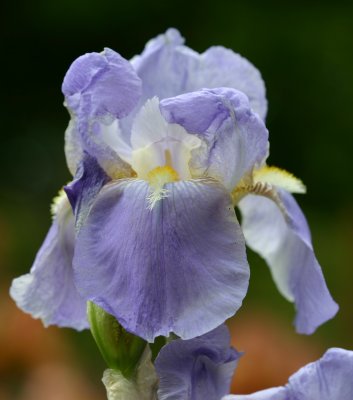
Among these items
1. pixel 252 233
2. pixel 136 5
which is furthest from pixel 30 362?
pixel 136 5

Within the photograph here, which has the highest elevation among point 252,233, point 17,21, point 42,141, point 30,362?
point 252,233

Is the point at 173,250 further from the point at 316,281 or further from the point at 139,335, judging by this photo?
the point at 316,281

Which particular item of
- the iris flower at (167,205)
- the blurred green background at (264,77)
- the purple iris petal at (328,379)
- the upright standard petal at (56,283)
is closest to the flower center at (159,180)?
the iris flower at (167,205)

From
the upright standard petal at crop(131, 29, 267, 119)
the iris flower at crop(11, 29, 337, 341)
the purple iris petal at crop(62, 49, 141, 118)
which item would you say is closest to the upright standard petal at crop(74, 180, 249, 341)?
the iris flower at crop(11, 29, 337, 341)

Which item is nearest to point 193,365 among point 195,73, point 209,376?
point 209,376

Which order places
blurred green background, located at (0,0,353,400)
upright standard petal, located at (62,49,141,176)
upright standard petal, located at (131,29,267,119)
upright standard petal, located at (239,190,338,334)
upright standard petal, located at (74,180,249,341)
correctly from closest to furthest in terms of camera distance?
upright standard petal, located at (74,180,249,341)
upright standard petal, located at (62,49,141,176)
upright standard petal, located at (239,190,338,334)
upright standard petal, located at (131,29,267,119)
blurred green background, located at (0,0,353,400)

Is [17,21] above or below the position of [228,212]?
below

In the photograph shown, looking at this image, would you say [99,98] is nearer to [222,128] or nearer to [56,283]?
[222,128]

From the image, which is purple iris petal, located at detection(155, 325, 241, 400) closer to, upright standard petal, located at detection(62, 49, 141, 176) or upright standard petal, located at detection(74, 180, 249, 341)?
upright standard petal, located at detection(74, 180, 249, 341)
